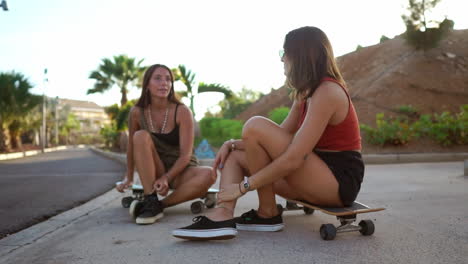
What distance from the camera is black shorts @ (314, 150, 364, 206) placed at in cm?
242

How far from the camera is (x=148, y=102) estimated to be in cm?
375

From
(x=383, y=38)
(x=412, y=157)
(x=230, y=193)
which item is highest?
(x=383, y=38)

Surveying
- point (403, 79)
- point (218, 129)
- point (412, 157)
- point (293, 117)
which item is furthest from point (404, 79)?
point (293, 117)

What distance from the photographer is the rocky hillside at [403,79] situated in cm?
1396

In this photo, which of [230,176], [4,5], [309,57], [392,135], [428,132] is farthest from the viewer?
[4,5]

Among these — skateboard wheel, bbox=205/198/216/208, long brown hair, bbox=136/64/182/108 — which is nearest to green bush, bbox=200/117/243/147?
skateboard wheel, bbox=205/198/216/208

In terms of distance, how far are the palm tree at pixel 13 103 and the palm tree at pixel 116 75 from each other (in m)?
4.60

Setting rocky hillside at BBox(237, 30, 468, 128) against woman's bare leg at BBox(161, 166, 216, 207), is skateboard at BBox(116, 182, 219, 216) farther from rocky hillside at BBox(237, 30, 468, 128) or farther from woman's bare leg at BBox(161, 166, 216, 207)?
rocky hillside at BBox(237, 30, 468, 128)

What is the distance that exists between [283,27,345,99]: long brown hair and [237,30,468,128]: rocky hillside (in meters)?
10.6

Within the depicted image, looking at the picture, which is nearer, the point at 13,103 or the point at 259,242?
the point at 259,242

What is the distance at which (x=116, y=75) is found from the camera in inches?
1147

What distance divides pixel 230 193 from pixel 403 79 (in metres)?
15.1

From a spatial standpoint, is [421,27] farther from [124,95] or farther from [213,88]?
[124,95]

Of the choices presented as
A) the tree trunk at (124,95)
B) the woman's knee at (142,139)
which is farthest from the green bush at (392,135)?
the tree trunk at (124,95)
